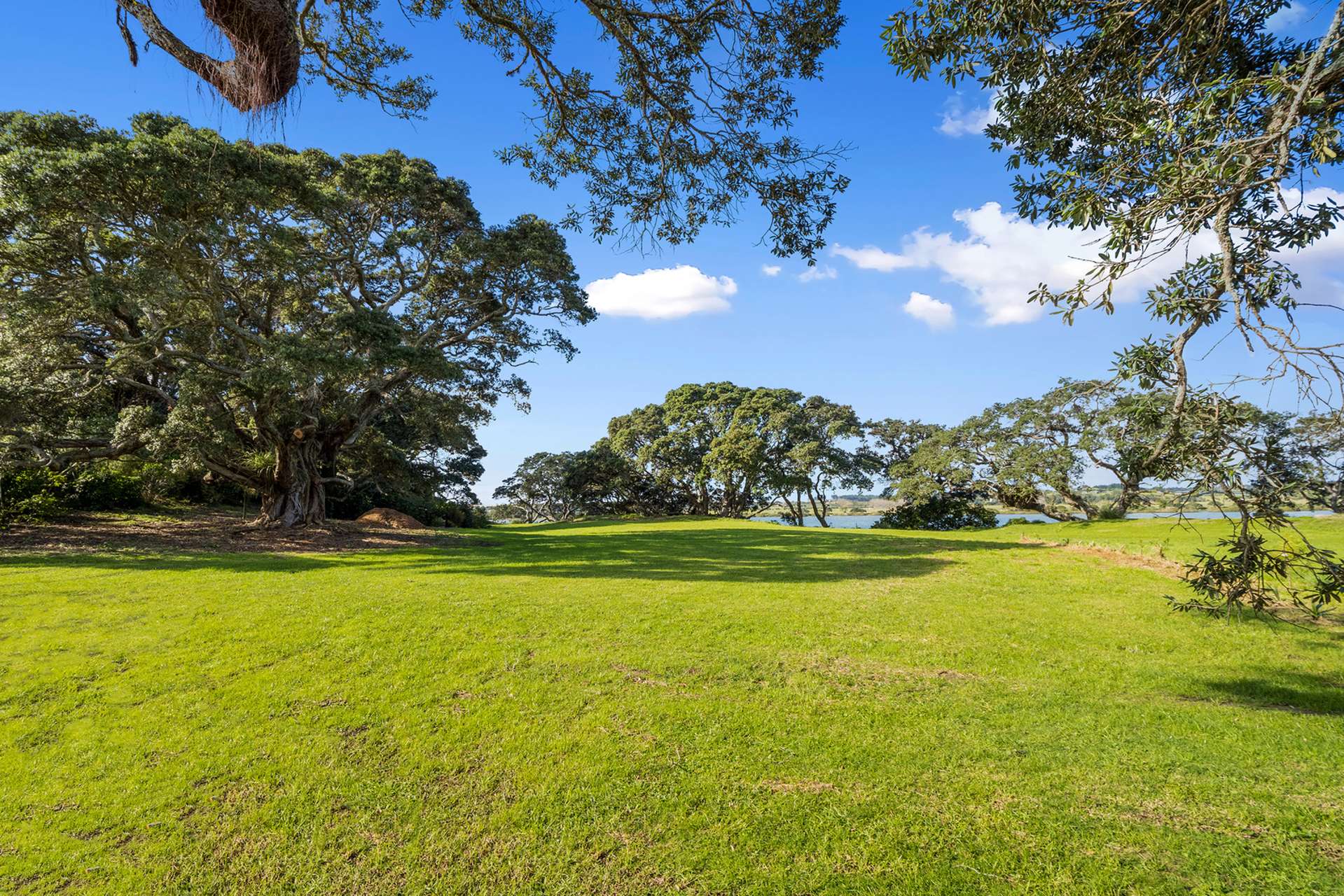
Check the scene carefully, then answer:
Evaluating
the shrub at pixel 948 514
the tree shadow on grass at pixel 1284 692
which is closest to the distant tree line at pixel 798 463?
the shrub at pixel 948 514

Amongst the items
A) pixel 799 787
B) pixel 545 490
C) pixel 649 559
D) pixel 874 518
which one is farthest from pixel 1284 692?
pixel 545 490

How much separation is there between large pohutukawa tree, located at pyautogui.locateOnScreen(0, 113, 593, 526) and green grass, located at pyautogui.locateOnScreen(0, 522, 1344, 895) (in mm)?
7065

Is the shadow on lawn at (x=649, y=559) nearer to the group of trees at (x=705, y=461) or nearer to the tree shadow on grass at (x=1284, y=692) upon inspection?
the tree shadow on grass at (x=1284, y=692)

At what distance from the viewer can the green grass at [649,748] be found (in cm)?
314

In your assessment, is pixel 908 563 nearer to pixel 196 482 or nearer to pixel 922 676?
pixel 922 676

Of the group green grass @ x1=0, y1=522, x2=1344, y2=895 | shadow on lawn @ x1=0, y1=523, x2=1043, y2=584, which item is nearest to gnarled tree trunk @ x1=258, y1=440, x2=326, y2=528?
Result: shadow on lawn @ x1=0, y1=523, x2=1043, y2=584

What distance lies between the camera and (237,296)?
617 inches

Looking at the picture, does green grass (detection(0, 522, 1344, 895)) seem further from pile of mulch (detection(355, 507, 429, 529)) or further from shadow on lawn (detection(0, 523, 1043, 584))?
pile of mulch (detection(355, 507, 429, 529))

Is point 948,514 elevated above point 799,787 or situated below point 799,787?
above

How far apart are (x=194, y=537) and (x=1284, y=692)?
21.3 m

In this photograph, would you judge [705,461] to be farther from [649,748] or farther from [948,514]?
[649,748]

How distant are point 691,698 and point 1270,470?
4879mm

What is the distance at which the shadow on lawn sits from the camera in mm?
11422

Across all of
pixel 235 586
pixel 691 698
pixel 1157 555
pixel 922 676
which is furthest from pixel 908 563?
pixel 235 586
